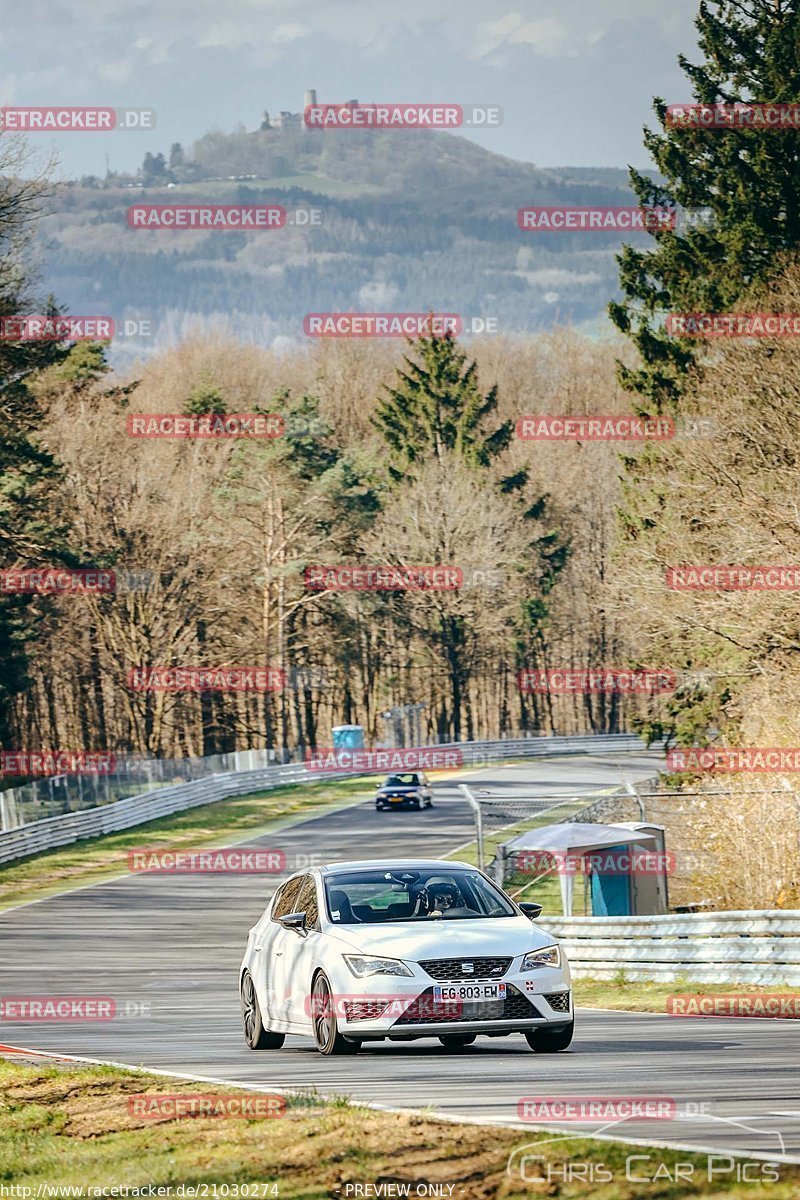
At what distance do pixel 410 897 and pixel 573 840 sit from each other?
13.8 metres

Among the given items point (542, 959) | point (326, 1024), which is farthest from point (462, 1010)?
point (326, 1024)

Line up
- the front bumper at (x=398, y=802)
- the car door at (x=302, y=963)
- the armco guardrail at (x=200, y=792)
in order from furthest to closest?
the front bumper at (x=398, y=802) → the armco guardrail at (x=200, y=792) → the car door at (x=302, y=963)

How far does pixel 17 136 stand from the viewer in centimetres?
4581

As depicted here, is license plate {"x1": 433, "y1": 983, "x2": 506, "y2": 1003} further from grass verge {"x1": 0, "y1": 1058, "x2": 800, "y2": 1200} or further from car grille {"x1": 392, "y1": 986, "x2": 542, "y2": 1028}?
grass verge {"x1": 0, "y1": 1058, "x2": 800, "y2": 1200}

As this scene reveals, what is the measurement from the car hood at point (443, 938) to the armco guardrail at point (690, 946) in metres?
6.97

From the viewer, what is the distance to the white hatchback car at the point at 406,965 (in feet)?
41.8

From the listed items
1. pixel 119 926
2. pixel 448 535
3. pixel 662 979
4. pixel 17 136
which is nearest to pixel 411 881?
pixel 662 979

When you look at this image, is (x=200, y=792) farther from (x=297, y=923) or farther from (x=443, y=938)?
(x=443, y=938)

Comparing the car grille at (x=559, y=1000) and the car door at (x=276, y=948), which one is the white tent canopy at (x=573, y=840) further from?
the car grille at (x=559, y=1000)

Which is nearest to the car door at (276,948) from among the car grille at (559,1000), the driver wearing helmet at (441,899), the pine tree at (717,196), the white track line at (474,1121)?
the driver wearing helmet at (441,899)

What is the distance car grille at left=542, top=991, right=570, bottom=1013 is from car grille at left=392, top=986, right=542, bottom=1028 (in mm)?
204

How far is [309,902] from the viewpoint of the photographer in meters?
14.4

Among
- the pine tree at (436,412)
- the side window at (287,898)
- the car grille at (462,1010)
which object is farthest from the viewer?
the pine tree at (436,412)

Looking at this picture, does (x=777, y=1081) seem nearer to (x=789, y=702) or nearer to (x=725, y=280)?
(x=789, y=702)
